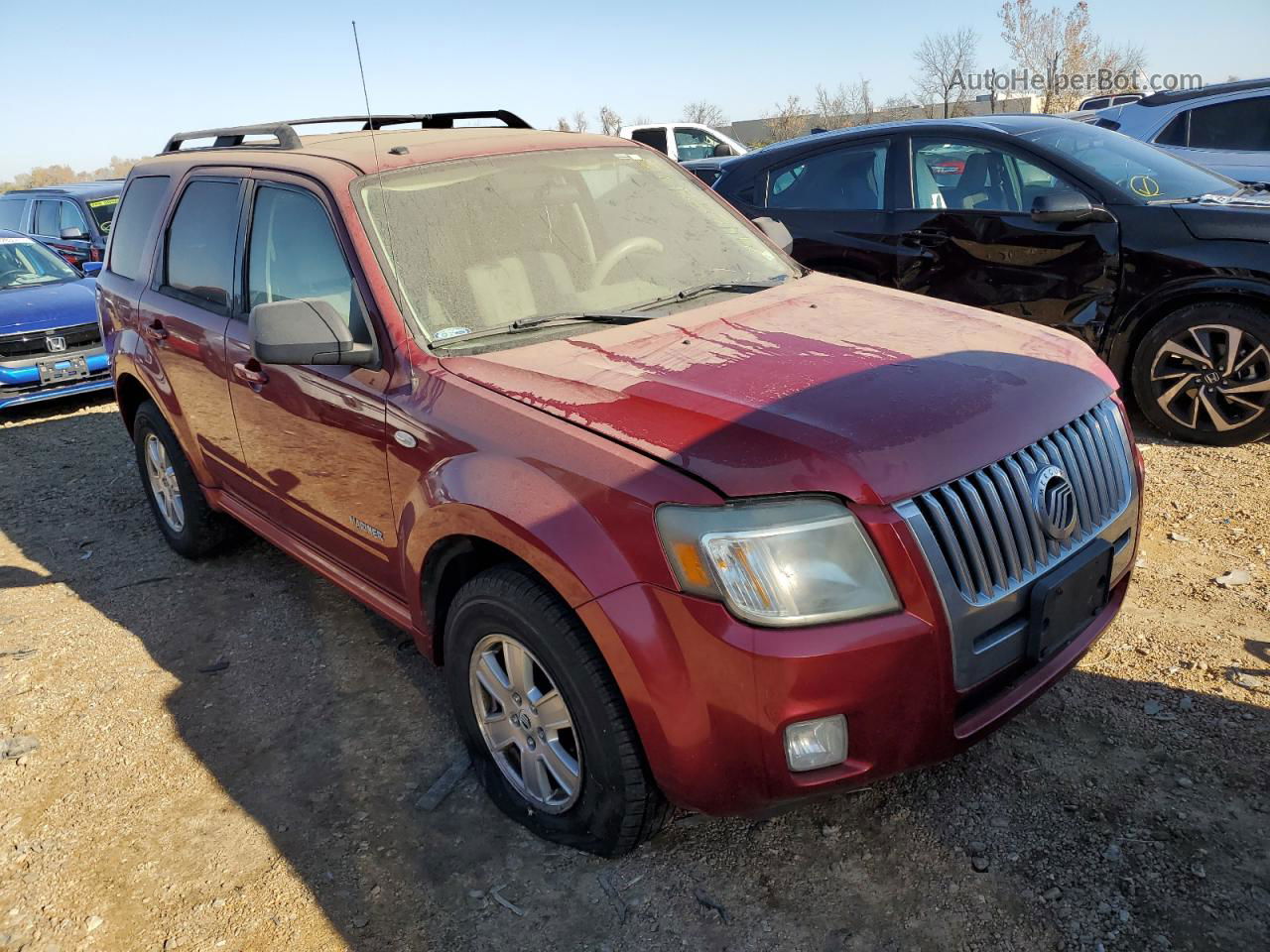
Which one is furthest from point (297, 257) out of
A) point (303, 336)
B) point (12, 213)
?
point (12, 213)

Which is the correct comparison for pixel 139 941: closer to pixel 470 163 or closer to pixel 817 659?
pixel 817 659

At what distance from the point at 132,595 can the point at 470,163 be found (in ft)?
8.92

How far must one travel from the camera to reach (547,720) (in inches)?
100.0

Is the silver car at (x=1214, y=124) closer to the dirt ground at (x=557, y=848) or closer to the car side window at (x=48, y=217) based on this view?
the dirt ground at (x=557, y=848)

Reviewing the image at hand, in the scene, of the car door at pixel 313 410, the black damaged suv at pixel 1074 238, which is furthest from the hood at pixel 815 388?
the black damaged suv at pixel 1074 238

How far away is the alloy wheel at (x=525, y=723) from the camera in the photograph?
2529mm

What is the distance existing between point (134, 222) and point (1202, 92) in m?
8.79

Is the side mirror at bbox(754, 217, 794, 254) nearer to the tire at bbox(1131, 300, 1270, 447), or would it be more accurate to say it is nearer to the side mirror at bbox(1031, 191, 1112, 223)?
the side mirror at bbox(1031, 191, 1112, 223)

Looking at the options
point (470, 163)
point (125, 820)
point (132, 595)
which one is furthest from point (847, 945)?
point (132, 595)

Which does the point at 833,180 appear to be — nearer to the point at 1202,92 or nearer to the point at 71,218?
the point at 1202,92

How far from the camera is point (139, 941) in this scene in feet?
8.30

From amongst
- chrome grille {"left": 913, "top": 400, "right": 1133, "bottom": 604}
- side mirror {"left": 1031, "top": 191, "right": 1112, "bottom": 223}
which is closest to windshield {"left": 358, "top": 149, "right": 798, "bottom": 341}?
chrome grille {"left": 913, "top": 400, "right": 1133, "bottom": 604}

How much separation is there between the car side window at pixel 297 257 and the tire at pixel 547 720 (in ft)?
3.20

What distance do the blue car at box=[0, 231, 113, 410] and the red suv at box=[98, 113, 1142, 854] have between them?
5141 mm
